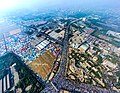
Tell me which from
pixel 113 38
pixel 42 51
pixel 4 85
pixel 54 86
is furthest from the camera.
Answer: pixel 113 38

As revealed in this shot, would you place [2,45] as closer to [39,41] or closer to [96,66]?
[39,41]

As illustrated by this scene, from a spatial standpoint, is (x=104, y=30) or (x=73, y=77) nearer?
(x=73, y=77)

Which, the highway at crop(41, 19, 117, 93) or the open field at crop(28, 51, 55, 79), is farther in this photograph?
the open field at crop(28, 51, 55, 79)

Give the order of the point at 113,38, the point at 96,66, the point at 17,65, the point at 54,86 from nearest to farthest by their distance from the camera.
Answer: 1. the point at 54,86
2. the point at 96,66
3. the point at 17,65
4. the point at 113,38

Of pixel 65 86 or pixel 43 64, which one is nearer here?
pixel 65 86

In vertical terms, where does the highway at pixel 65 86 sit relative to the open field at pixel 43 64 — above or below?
above

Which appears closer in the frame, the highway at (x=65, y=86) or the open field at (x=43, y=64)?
the highway at (x=65, y=86)

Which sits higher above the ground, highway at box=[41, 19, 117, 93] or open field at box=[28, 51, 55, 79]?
highway at box=[41, 19, 117, 93]

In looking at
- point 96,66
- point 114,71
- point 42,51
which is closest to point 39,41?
point 42,51

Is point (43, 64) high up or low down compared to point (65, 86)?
down

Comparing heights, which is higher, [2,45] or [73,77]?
[73,77]

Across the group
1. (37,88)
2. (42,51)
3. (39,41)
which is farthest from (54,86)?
(39,41)
